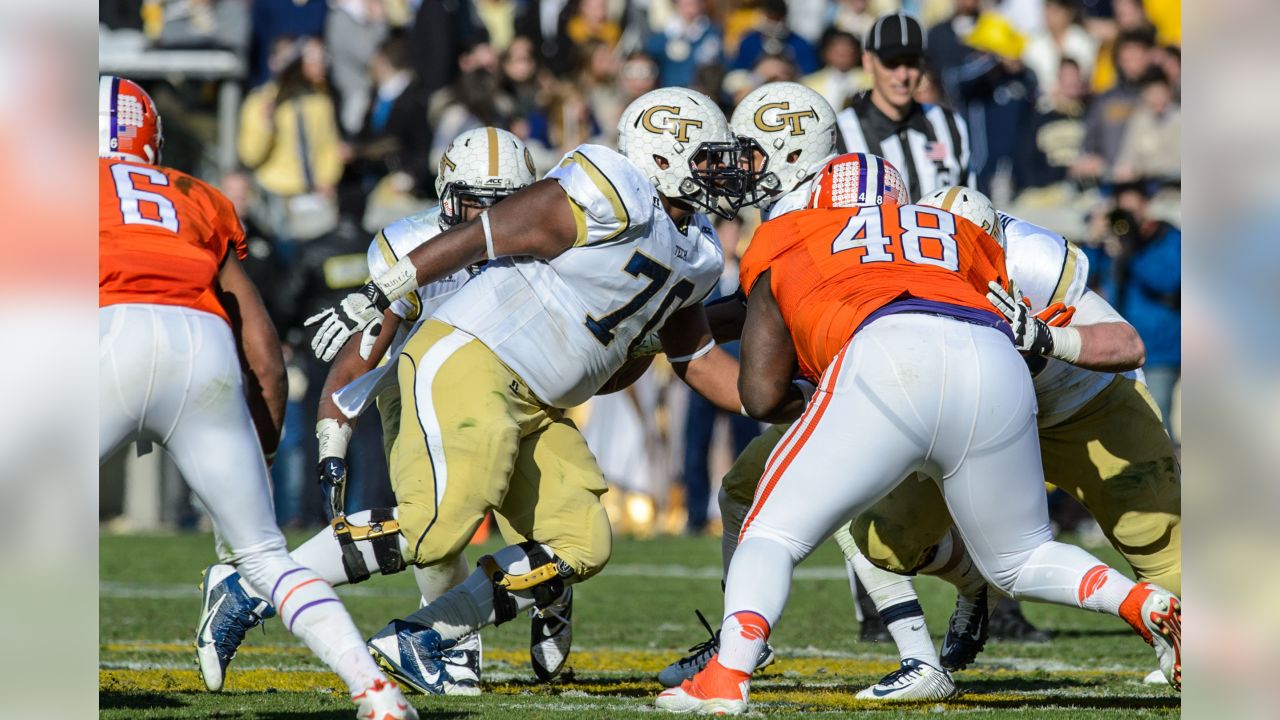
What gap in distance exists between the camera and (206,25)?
12.3 m

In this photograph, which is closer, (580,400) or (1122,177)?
(580,400)

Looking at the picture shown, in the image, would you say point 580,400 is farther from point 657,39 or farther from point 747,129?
point 657,39

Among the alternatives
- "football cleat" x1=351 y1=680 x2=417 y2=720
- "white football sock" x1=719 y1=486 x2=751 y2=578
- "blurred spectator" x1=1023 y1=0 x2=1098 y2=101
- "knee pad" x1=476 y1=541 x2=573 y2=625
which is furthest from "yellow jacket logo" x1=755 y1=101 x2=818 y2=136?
"blurred spectator" x1=1023 y1=0 x2=1098 y2=101

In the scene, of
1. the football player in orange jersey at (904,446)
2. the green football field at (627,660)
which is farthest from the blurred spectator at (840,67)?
the football player in orange jersey at (904,446)

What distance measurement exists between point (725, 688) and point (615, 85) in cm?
917

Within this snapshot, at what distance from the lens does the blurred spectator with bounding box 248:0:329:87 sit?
12.6 m

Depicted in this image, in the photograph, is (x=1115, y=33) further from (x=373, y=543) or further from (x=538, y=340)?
(x=373, y=543)

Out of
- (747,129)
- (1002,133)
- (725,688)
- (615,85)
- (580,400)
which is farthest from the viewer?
(615,85)

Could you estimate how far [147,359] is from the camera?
4.05 meters

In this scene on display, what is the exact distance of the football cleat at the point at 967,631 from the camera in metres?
5.21

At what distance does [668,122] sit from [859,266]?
0.89 m

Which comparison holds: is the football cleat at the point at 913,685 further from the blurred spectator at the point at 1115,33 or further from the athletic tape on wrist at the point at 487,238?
the blurred spectator at the point at 1115,33
